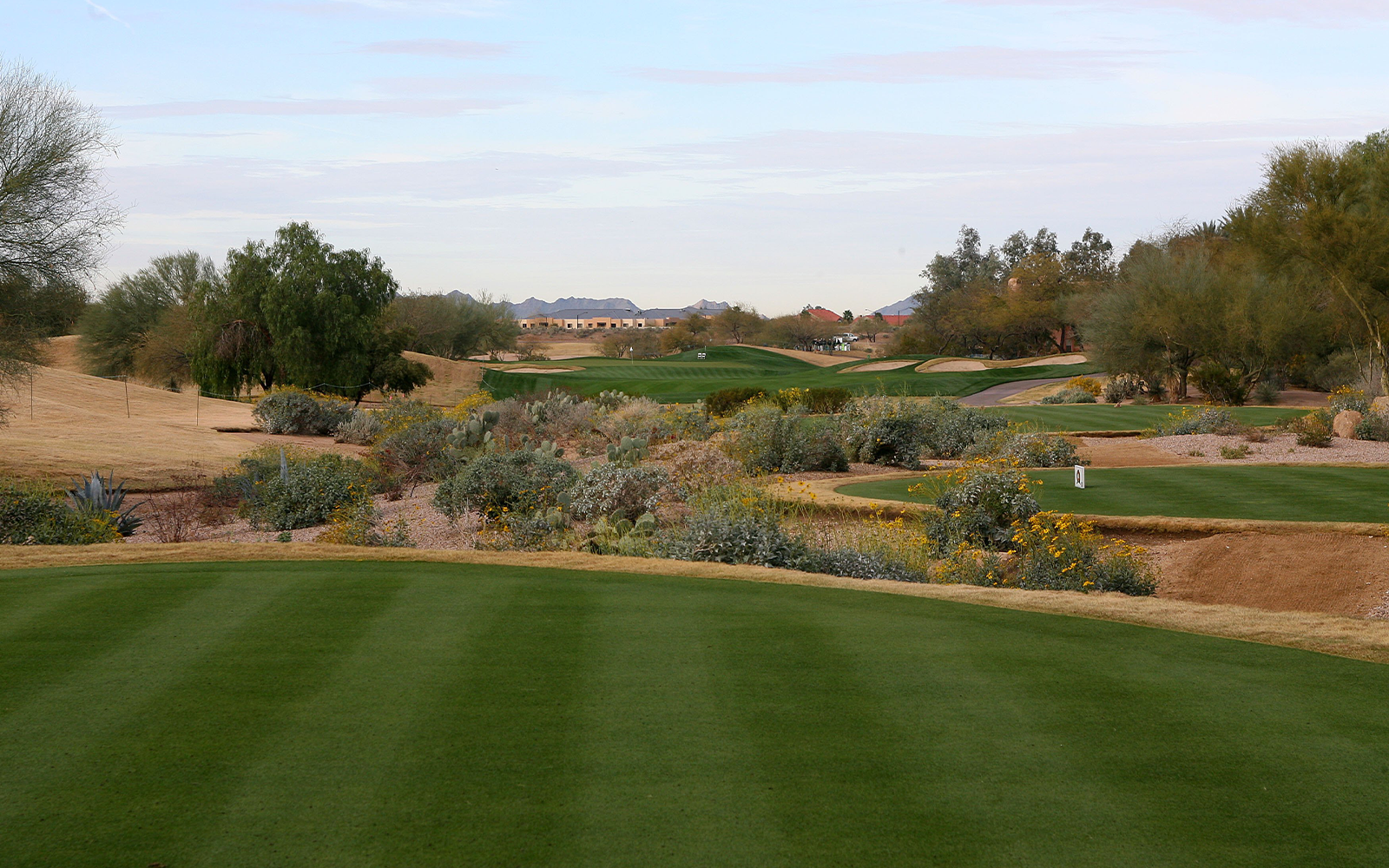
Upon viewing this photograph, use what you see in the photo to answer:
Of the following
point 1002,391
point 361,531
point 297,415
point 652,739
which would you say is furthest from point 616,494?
point 1002,391

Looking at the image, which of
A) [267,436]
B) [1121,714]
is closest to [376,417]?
[267,436]

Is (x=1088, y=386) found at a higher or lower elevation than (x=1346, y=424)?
higher

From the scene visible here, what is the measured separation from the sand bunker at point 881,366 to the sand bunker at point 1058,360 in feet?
23.5

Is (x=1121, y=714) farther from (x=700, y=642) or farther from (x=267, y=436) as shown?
(x=267, y=436)

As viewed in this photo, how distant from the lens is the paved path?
45.0 m

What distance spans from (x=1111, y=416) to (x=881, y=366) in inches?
1393

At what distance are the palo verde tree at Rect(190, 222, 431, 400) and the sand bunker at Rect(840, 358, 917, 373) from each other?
31.3 metres

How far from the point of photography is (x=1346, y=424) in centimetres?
2211

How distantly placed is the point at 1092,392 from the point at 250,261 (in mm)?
33437

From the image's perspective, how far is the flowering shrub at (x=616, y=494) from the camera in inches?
551

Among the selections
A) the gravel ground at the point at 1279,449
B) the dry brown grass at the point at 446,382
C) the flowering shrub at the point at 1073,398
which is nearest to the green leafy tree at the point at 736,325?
the dry brown grass at the point at 446,382

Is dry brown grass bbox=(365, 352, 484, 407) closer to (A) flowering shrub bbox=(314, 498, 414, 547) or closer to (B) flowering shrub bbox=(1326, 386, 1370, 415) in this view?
(B) flowering shrub bbox=(1326, 386, 1370, 415)

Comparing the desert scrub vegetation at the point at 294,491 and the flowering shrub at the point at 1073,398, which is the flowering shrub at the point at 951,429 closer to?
the desert scrub vegetation at the point at 294,491

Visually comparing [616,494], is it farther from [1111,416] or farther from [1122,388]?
[1122,388]
